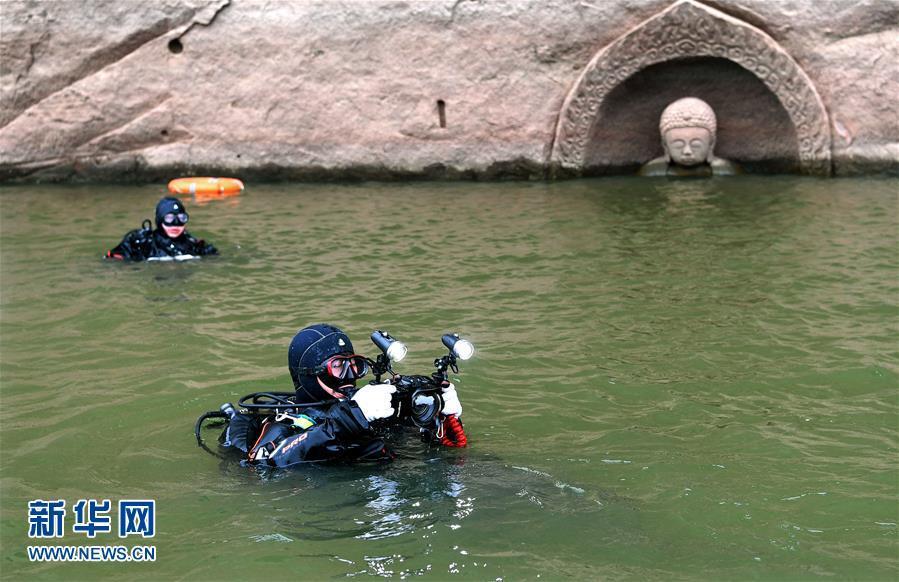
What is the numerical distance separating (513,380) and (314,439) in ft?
6.61

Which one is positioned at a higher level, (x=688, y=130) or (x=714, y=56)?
(x=714, y=56)

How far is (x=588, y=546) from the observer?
4.97 metres

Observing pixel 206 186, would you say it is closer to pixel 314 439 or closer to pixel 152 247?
pixel 152 247

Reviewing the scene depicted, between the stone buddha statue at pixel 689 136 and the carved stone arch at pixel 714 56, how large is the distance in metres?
0.64

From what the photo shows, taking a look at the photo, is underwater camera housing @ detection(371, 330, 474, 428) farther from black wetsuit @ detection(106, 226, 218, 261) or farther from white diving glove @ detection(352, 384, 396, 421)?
black wetsuit @ detection(106, 226, 218, 261)

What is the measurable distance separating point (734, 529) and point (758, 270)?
4876mm

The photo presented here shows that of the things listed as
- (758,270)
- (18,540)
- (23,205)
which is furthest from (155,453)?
(23,205)

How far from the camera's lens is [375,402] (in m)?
5.48

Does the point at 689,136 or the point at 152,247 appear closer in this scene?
the point at 152,247

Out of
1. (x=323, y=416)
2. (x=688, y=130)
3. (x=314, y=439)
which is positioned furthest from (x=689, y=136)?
(x=314, y=439)

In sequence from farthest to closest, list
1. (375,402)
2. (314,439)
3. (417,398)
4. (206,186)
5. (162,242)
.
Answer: (206,186) → (162,242) → (417,398) → (314,439) → (375,402)

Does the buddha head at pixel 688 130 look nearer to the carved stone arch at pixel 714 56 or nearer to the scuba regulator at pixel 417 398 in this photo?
the carved stone arch at pixel 714 56

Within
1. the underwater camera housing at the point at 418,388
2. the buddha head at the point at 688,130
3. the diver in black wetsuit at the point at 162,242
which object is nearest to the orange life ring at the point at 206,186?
the diver in black wetsuit at the point at 162,242

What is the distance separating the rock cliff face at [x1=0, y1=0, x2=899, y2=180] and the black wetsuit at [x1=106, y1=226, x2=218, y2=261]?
4.50m
